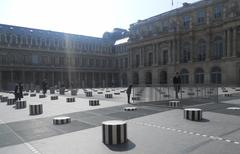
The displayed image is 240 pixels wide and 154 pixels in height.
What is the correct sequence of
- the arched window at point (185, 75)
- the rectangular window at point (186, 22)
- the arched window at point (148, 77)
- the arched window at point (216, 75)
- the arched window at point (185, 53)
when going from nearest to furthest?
the arched window at point (216, 75)
the arched window at point (185, 75)
the arched window at point (185, 53)
the rectangular window at point (186, 22)
the arched window at point (148, 77)

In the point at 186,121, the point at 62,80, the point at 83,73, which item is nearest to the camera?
the point at 186,121

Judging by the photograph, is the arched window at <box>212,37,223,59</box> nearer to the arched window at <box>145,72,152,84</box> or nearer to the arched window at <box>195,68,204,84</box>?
the arched window at <box>195,68,204,84</box>

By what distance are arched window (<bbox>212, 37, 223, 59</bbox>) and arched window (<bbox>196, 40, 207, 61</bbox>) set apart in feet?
7.77

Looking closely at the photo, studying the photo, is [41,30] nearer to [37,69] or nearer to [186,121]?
[37,69]

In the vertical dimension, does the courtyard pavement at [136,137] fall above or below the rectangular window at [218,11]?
below

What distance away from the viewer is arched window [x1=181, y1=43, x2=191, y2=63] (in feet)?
176

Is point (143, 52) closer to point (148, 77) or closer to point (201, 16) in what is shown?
point (148, 77)

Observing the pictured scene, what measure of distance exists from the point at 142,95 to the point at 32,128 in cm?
1099

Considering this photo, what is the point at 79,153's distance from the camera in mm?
6285

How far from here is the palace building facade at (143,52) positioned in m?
46.2

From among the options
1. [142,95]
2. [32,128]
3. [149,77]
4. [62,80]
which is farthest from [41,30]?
[32,128]

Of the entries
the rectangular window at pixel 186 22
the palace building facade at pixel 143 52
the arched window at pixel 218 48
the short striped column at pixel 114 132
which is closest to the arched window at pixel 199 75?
the palace building facade at pixel 143 52

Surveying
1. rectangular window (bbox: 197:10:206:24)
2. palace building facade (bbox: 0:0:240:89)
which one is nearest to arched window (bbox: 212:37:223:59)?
palace building facade (bbox: 0:0:240:89)

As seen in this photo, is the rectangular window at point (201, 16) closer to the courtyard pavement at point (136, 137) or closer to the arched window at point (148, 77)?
the arched window at point (148, 77)
